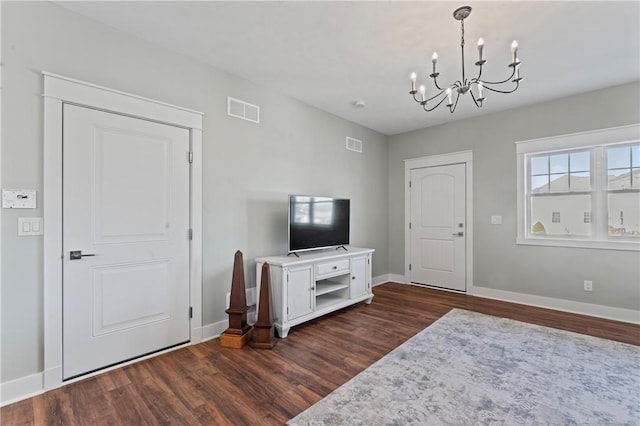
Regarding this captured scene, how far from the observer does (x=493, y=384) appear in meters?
2.10

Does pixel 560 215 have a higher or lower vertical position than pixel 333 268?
higher

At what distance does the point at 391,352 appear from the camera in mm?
2602

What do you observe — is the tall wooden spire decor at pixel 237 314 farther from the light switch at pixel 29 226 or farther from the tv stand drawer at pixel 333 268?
the light switch at pixel 29 226

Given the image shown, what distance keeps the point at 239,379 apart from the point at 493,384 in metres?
1.89

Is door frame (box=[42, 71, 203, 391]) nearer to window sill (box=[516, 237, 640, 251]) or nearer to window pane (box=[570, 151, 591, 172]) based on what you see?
window sill (box=[516, 237, 640, 251])

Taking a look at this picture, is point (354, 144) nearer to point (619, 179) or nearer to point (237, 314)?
point (237, 314)

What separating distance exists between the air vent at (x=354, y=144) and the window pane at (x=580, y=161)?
290 cm

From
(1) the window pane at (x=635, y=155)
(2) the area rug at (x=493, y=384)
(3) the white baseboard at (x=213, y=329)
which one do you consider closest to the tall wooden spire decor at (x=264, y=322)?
(3) the white baseboard at (x=213, y=329)

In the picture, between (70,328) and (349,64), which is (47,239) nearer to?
(70,328)

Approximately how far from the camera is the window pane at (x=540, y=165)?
3963mm

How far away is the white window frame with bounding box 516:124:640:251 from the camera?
337 cm

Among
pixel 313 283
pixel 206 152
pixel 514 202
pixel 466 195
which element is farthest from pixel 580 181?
pixel 206 152

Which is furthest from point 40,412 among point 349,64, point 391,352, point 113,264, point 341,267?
point 349,64

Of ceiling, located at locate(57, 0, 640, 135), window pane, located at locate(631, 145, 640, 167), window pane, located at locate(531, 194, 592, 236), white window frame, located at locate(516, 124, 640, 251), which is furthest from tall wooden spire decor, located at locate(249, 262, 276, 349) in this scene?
window pane, located at locate(631, 145, 640, 167)
